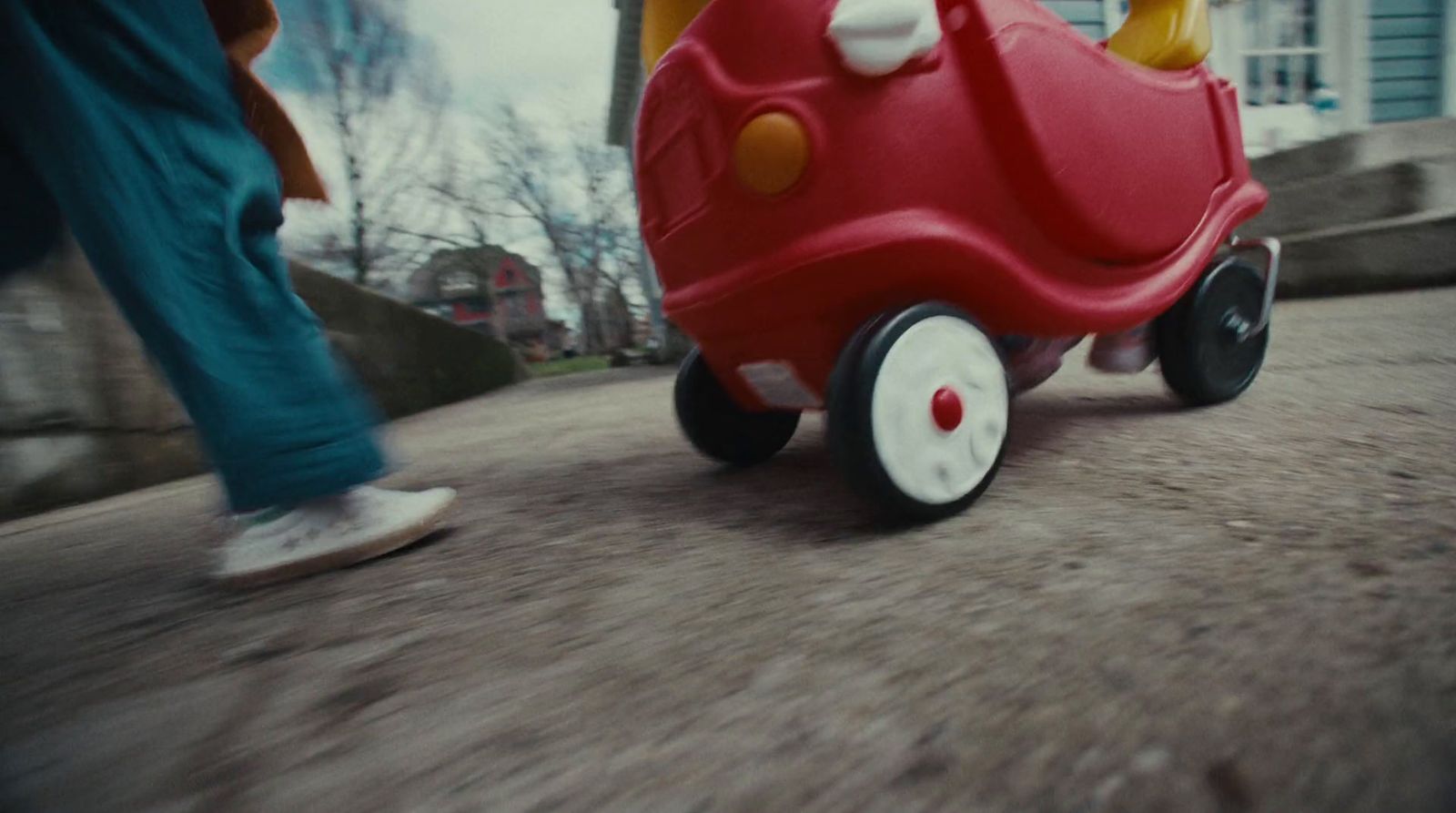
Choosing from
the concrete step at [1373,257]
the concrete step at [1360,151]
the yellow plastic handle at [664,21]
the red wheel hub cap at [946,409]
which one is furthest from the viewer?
the concrete step at [1360,151]

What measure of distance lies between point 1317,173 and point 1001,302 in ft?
14.6

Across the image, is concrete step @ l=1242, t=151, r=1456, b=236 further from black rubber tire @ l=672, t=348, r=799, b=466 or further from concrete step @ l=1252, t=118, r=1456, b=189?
black rubber tire @ l=672, t=348, r=799, b=466

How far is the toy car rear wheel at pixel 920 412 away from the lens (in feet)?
2.60

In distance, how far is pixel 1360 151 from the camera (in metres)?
3.92

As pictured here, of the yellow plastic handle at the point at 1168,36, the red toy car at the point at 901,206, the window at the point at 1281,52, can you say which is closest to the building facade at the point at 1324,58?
the window at the point at 1281,52

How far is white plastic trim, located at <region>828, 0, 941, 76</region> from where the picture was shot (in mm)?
820

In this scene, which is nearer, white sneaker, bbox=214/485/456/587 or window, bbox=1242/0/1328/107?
white sneaker, bbox=214/485/456/587

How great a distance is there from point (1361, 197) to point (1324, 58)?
2.37 metres

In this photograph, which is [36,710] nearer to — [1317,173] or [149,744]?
[149,744]

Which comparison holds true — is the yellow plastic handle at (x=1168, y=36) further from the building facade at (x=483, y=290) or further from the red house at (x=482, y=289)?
the red house at (x=482, y=289)

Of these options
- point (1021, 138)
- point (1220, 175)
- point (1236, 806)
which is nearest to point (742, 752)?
point (1236, 806)

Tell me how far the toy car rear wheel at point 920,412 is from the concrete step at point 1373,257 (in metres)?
3.75

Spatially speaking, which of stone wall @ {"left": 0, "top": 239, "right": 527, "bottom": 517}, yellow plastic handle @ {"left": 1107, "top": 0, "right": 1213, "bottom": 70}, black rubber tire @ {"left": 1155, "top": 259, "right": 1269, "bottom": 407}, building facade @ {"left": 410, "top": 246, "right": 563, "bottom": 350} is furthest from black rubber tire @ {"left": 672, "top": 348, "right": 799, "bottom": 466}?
building facade @ {"left": 410, "top": 246, "right": 563, "bottom": 350}

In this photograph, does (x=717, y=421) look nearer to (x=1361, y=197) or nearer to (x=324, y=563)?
(x=324, y=563)
